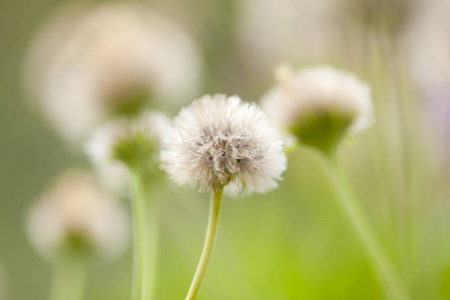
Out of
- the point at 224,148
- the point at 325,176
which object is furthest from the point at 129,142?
the point at 325,176

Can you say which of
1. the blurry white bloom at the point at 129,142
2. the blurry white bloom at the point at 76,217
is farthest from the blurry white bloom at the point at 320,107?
the blurry white bloom at the point at 76,217

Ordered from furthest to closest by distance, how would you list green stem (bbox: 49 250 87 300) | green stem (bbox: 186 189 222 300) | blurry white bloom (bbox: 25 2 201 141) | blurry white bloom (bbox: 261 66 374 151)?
green stem (bbox: 49 250 87 300) → blurry white bloom (bbox: 25 2 201 141) → blurry white bloom (bbox: 261 66 374 151) → green stem (bbox: 186 189 222 300)

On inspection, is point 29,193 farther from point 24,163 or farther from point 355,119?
point 355,119

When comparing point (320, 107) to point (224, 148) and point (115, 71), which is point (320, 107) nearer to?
point (224, 148)

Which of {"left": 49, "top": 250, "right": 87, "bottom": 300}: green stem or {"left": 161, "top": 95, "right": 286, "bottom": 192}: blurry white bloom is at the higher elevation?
{"left": 49, "top": 250, "right": 87, "bottom": 300}: green stem

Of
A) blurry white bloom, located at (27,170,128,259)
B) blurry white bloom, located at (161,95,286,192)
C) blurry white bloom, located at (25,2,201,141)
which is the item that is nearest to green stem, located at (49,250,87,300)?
blurry white bloom, located at (27,170,128,259)

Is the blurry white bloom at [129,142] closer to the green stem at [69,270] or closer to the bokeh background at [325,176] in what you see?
the bokeh background at [325,176]

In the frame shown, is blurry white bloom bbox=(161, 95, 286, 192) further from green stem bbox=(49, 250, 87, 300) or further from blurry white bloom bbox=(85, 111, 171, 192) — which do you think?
green stem bbox=(49, 250, 87, 300)
